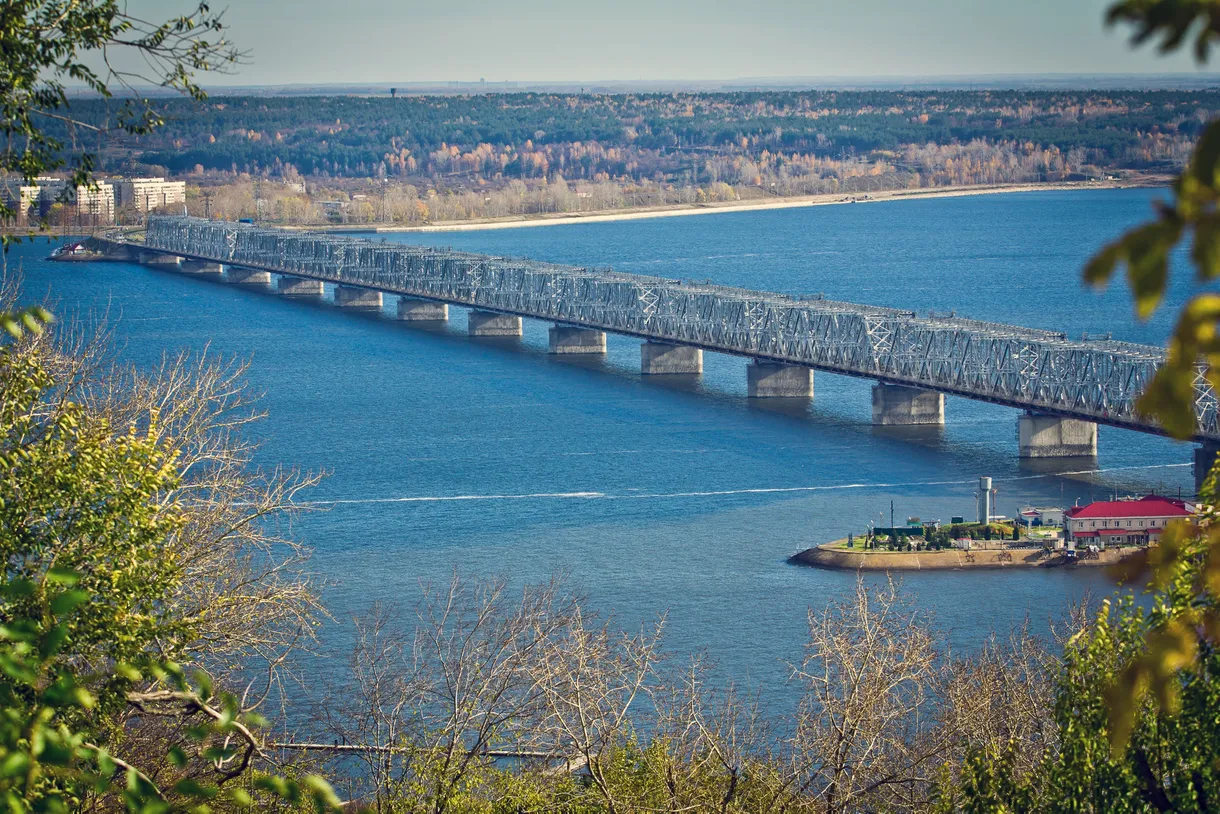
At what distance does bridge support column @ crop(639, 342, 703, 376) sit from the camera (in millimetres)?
84812

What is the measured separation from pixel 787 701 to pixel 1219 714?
65.2 ft

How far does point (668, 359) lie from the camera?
85000mm

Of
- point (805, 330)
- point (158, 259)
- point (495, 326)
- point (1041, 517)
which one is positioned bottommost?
point (1041, 517)

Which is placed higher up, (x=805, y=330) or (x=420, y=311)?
(x=805, y=330)

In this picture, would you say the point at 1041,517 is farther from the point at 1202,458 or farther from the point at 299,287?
the point at 299,287

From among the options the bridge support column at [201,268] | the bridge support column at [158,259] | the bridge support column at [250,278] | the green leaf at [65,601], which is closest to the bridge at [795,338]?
the bridge support column at [250,278]

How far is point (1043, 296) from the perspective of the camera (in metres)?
114

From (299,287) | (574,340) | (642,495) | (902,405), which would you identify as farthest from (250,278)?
(642,495)

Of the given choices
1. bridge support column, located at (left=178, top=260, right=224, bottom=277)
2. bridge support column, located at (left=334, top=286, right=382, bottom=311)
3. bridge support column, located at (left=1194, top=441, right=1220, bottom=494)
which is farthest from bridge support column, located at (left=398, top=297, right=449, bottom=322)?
bridge support column, located at (left=1194, top=441, right=1220, bottom=494)

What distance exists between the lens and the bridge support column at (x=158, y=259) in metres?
156

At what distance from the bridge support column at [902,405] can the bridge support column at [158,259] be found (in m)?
102

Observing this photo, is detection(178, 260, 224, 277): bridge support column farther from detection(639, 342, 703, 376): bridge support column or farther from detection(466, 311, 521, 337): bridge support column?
detection(639, 342, 703, 376): bridge support column

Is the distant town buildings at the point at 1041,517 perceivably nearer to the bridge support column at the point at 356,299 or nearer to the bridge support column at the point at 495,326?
the bridge support column at the point at 495,326

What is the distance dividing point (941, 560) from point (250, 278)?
10585cm
